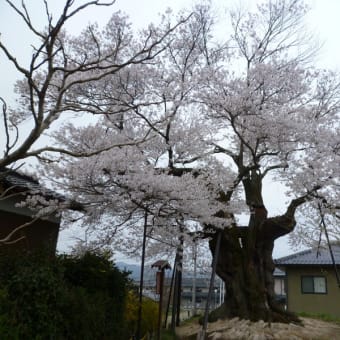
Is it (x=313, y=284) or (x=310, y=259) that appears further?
(x=310, y=259)

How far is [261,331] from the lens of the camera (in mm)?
9430

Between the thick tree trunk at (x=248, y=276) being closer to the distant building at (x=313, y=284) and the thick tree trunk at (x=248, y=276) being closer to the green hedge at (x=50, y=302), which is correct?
the green hedge at (x=50, y=302)

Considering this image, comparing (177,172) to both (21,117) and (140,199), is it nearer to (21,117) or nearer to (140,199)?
(140,199)

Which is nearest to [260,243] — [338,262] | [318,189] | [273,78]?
[318,189]

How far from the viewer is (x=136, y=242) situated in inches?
397

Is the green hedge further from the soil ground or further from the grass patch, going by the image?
the soil ground

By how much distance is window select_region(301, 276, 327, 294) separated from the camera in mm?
19078

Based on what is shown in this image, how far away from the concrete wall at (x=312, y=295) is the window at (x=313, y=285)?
15 cm

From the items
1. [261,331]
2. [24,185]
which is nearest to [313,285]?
[261,331]

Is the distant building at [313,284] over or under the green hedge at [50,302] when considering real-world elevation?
over

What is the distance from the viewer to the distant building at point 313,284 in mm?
18656

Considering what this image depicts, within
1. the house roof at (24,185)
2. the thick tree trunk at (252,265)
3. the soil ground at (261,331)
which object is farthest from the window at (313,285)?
the house roof at (24,185)

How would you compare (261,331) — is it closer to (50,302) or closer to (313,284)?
(50,302)

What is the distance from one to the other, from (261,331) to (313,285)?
11246mm
